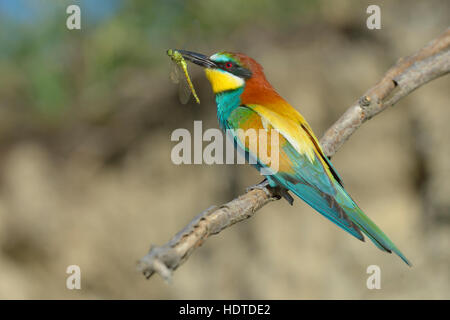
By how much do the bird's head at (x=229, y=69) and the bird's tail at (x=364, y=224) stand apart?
0.83m

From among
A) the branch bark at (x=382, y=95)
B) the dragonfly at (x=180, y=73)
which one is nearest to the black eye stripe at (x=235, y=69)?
the dragonfly at (x=180, y=73)

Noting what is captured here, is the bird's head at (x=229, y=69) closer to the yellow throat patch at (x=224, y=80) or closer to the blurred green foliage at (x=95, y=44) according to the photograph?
the yellow throat patch at (x=224, y=80)

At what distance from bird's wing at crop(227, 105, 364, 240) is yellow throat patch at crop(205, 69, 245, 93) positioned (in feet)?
0.95

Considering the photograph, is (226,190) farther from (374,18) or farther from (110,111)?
(374,18)

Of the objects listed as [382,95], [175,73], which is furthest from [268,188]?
[175,73]

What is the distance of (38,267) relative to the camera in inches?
183

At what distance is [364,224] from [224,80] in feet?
3.78

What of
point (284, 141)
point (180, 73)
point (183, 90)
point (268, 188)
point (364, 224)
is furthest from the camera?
point (183, 90)

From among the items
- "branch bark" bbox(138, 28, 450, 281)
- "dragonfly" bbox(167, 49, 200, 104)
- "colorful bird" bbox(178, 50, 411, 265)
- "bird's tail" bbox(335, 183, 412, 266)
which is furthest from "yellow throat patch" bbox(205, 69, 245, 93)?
"bird's tail" bbox(335, 183, 412, 266)

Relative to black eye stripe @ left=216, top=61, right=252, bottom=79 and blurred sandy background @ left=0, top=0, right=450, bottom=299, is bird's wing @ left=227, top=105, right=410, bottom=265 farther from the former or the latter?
blurred sandy background @ left=0, top=0, right=450, bottom=299

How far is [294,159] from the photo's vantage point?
245cm

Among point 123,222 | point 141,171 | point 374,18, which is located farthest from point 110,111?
point 374,18

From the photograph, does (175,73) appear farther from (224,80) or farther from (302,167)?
(302,167)

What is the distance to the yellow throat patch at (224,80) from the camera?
113 inches
